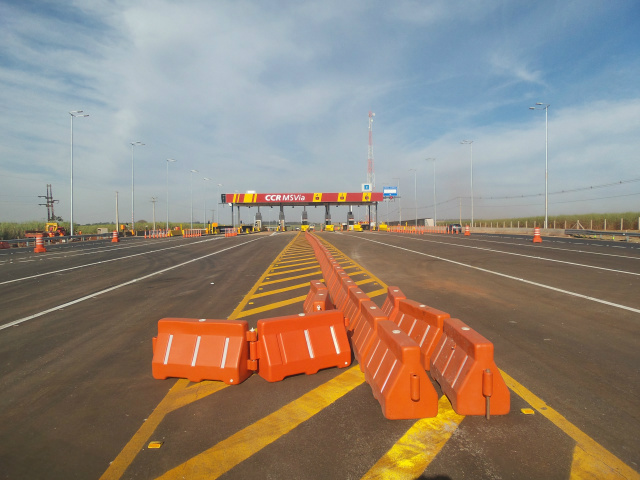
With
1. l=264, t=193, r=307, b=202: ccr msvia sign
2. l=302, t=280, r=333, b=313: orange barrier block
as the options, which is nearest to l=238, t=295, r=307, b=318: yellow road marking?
l=302, t=280, r=333, b=313: orange barrier block

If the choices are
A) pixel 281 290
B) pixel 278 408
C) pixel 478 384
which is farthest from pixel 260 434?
pixel 281 290

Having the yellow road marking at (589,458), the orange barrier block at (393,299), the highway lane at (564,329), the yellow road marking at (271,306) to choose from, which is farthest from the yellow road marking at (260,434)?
the yellow road marking at (271,306)

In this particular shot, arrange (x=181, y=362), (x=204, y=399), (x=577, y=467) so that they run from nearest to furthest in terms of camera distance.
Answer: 1. (x=577, y=467)
2. (x=204, y=399)
3. (x=181, y=362)

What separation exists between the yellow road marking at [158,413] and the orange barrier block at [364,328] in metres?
1.65

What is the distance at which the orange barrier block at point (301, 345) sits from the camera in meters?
4.43

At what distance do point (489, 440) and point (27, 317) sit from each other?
26.8ft

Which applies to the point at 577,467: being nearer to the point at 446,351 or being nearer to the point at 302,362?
the point at 446,351

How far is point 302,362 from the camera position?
4562mm

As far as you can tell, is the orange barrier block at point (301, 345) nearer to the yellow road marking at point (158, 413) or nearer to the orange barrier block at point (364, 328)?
the orange barrier block at point (364, 328)

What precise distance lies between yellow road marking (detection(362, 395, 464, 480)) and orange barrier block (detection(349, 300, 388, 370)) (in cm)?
113

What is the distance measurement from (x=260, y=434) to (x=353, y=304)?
9.68 ft

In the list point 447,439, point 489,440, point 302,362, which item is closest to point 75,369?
point 302,362

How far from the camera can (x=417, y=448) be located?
123 inches

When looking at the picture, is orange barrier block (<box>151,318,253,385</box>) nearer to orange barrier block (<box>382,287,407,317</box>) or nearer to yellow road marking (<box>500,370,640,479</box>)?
orange barrier block (<box>382,287,407,317</box>)
